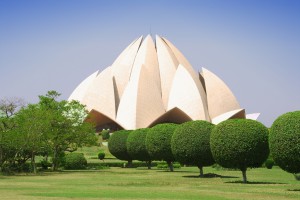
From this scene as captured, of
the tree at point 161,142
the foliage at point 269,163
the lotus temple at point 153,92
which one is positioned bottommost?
the foliage at point 269,163

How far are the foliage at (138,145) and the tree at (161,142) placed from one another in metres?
3.86

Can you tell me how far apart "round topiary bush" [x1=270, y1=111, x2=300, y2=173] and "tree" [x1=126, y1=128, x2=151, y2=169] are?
20097mm

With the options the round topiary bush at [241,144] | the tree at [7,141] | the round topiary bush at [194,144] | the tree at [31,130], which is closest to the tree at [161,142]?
the round topiary bush at [194,144]

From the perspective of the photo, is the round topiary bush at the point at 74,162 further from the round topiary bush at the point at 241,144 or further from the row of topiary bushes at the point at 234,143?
the round topiary bush at the point at 241,144

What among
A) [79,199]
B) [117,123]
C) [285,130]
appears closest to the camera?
[79,199]

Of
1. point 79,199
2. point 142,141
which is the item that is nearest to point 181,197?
point 79,199

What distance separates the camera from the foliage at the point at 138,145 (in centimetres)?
3891

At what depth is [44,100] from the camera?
4084 centimetres

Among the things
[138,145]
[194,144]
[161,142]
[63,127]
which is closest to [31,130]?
[63,127]

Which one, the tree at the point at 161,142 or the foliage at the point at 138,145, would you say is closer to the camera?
the tree at the point at 161,142

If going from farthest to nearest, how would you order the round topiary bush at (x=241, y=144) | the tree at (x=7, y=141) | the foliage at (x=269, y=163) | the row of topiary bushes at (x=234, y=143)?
the foliage at (x=269, y=163), the tree at (x=7, y=141), the round topiary bush at (x=241, y=144), the row of topiary bushes at (x=234, y=143)

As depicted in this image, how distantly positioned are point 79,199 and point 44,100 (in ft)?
85.8

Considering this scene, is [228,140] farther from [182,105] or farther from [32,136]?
[182,105]

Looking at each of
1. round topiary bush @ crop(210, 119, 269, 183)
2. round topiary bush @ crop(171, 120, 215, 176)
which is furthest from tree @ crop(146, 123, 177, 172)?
round topiary bush @ crop(210, 119, 269, 183)
